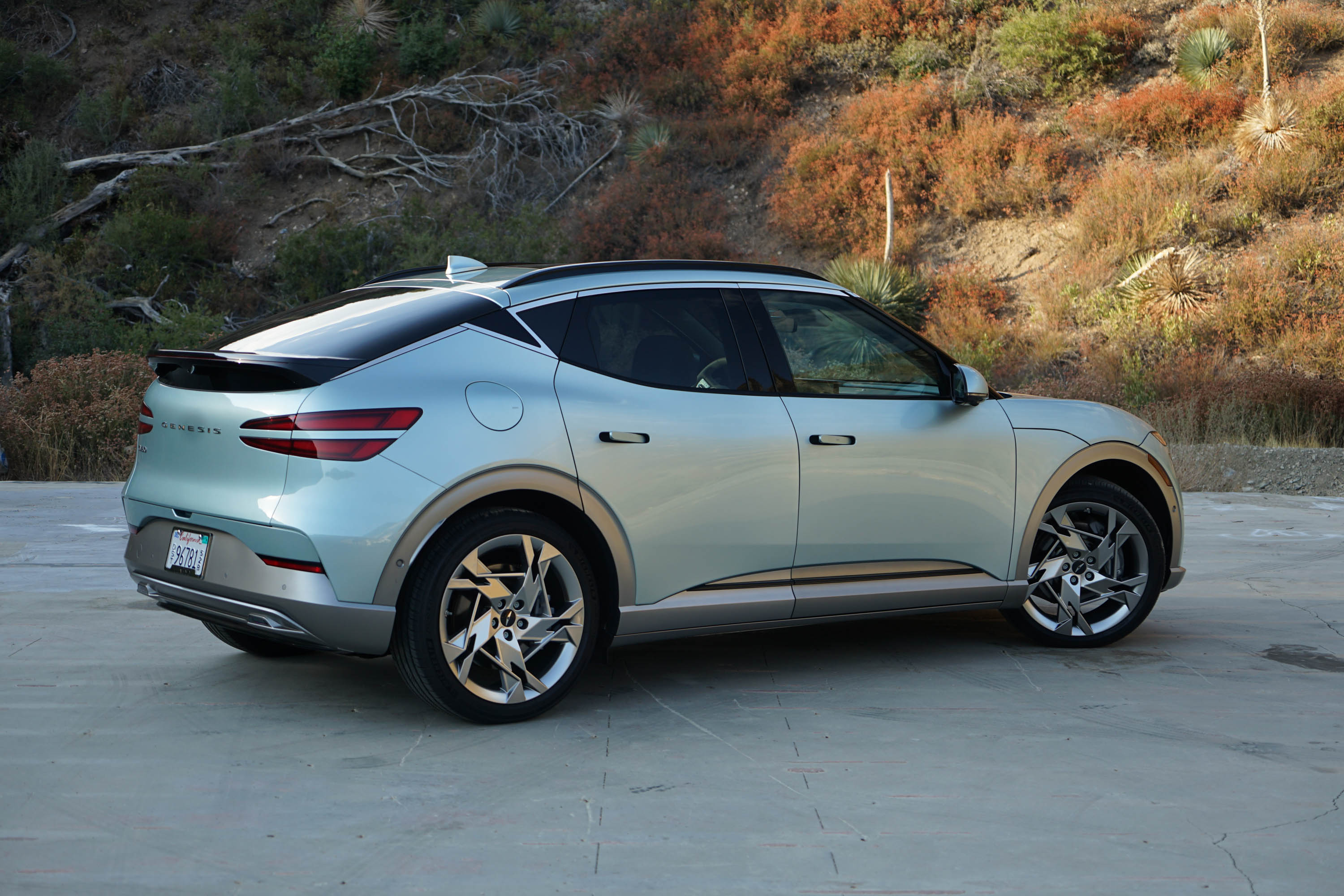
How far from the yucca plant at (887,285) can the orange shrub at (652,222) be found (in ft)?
9.59

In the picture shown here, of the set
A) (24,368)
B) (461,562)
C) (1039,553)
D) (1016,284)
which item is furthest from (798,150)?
(461,562)

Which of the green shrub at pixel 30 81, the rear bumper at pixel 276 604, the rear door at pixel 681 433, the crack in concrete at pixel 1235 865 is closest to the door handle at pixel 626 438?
the rear door at pixel 681 433

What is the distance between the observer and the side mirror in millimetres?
5492

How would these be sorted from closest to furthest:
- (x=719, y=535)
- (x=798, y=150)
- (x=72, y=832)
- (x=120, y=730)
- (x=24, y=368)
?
(x=72, y=832), (x=120, y=730), (x=719, y=535), (x=24, y=368), (x=798, y=150)

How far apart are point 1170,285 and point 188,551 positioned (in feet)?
60.2

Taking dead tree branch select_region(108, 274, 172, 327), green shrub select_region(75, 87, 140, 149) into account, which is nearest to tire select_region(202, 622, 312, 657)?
dead tree branch select_region(108, 274, 172, 327)

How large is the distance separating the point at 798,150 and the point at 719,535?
2089 cm

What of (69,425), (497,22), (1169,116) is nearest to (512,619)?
(69,425)

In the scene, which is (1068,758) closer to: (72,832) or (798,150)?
(72,832)

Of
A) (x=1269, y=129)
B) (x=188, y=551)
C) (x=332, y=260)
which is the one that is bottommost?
(x=188, y=551)

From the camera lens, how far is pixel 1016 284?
22359 millimetres

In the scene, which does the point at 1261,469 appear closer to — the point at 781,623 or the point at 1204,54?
the point at 781,623

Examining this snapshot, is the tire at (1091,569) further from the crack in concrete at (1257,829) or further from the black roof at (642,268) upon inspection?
the crack in concrete at (1257,829)

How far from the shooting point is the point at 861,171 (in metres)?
24.0
